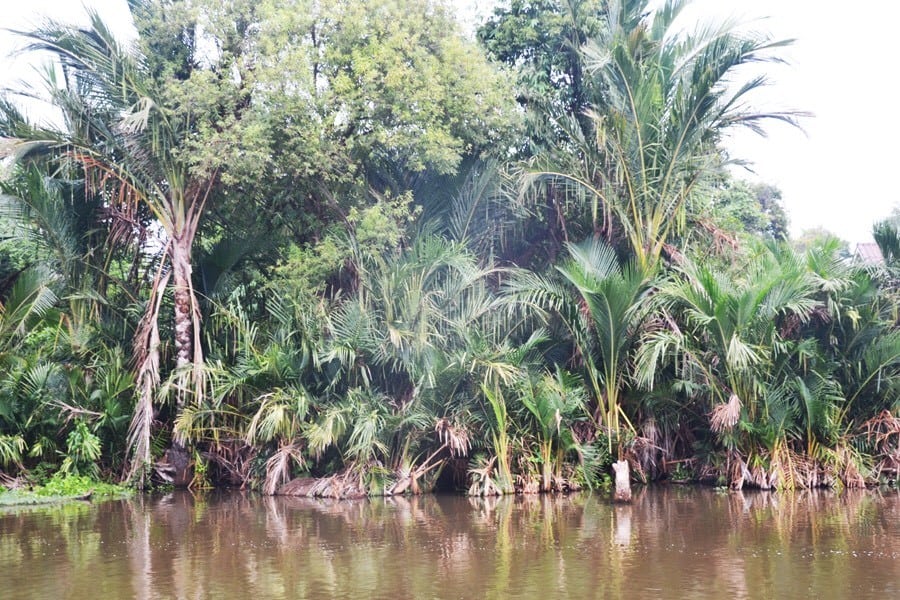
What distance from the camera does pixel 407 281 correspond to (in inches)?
577

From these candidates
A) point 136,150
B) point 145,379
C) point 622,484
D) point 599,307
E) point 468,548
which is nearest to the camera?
point 468,548

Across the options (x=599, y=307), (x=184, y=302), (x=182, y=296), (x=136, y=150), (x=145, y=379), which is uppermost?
(x=136, y=150)

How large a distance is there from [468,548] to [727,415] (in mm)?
5179

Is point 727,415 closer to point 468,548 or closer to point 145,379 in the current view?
point 468,548

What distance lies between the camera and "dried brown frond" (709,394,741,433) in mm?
13102

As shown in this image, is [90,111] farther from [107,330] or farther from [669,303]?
[669,303]

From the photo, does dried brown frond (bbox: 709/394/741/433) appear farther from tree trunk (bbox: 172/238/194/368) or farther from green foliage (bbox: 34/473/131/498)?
green foliage (bbox: 34/473/131/498)

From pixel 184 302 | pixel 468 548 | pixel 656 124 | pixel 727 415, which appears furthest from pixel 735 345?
pixel 184 302

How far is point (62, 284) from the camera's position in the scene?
16.0 meters

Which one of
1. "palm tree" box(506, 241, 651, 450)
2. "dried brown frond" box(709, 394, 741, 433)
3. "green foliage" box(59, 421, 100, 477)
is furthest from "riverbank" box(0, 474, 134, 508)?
"dried brown frond" box(709, 394, 741, 433)

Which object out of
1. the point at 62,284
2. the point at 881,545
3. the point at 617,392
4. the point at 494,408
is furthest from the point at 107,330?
the point at 881,545

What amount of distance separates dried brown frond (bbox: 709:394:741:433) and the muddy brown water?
0.96 meters

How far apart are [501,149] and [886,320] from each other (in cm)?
684

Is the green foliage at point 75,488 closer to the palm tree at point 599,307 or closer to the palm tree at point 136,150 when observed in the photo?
the palm tree at point 136,150
